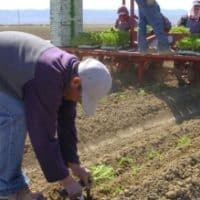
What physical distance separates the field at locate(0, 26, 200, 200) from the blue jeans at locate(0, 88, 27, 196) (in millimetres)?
800

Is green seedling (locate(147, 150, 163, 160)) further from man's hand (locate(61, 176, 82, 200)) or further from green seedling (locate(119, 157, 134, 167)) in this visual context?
man's hand (locate(61, 176, 82, 200))

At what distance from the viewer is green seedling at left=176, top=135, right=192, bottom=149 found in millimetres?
6789

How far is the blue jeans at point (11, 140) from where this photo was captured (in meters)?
4.45

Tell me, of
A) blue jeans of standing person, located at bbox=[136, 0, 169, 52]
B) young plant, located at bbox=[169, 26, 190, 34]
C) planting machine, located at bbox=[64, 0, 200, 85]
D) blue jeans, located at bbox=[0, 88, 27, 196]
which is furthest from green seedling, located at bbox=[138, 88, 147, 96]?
blue jeans, located at bbox=[0, 88, 27, 196]

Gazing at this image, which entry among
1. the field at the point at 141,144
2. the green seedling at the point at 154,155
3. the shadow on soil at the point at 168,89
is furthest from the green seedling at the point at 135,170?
the shadow on soil at the point at 168,89

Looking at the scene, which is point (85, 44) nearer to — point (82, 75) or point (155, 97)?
point (155, 97)

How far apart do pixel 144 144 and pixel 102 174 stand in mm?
1341

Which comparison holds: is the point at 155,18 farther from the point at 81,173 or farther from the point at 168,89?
the point at 81,173

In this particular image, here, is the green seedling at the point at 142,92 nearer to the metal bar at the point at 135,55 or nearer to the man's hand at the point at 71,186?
the metal bar at the point at 135,55

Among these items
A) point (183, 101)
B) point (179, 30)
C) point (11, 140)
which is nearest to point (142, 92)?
point (183, 101)

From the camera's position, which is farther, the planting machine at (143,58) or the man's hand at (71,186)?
the planting machine at (143,58)

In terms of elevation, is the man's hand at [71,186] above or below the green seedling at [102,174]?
above

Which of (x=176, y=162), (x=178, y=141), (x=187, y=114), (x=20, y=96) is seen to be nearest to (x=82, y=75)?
(x=20, y=96)

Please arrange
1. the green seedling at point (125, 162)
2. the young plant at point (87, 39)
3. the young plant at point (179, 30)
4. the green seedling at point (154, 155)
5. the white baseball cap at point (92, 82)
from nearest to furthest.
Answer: the white baseball cap at point (92, 82), the green seedling at point (125, 162), the green seedling at point (154, 155), the young plant at point (179, 30), the young plant at point (87, 39)
